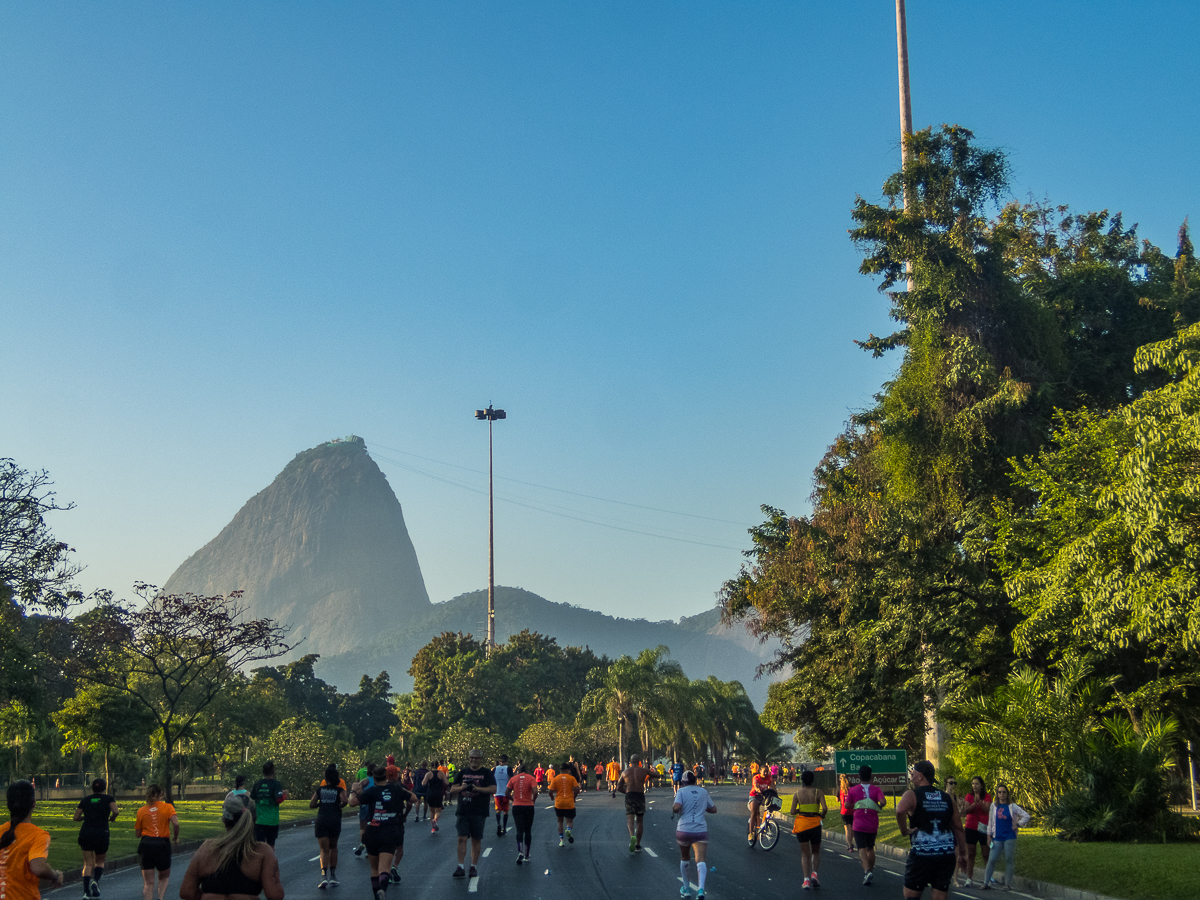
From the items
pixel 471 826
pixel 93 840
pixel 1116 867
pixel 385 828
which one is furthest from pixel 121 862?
pixel 1116 867

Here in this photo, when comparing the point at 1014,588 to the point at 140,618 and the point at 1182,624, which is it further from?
the point at 140,618

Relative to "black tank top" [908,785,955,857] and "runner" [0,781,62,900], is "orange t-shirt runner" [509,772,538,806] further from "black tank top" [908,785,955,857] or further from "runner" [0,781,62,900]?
"runner" [0,781,62,900]

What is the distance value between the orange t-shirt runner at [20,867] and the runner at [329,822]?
344 inches

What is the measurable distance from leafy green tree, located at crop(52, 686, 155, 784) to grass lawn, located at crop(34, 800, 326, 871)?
2.61 metres

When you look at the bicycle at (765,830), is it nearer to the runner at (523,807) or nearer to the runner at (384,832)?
the runner at (523,807)

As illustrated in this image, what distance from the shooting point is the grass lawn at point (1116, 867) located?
43.3 ft

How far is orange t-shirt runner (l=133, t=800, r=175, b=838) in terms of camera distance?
502 inches

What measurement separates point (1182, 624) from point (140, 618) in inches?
1092

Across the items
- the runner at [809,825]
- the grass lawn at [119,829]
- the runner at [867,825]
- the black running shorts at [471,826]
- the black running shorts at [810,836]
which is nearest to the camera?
the runner at [809,825]

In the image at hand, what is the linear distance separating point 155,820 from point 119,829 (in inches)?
667

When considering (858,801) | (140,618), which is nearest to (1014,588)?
(858,801)

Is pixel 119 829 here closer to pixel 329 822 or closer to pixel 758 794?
pixel 329 822

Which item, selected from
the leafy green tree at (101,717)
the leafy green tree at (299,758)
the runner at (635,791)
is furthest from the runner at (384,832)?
the leafy green tree at (299,758)

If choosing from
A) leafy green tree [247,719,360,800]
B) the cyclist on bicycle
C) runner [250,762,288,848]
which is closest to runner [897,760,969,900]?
runner [250,762,288,848]
